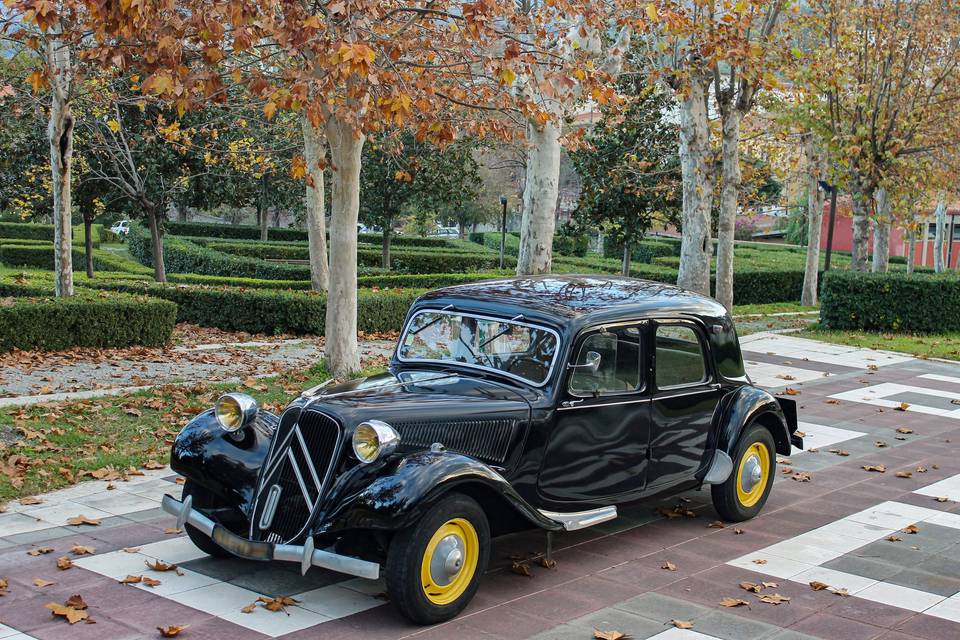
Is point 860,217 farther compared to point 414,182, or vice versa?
point 414,182

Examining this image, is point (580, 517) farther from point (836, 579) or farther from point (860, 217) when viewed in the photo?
point (860, 217)

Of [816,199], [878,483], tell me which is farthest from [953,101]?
[878,483]

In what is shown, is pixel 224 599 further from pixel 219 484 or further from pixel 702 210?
pixel 702 210

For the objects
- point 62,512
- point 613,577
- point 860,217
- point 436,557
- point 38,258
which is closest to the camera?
point 436,557

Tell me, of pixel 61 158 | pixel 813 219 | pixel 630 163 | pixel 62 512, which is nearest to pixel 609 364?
pixel 62 512

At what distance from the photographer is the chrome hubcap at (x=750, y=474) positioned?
7.41m

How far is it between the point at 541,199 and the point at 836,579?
8.90m

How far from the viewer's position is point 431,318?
268 inches

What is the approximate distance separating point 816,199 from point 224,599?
24.1 m

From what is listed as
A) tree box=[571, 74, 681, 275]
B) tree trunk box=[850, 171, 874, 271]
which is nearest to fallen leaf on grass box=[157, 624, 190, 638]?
tree trunk box=[850, 171, 874, 271]

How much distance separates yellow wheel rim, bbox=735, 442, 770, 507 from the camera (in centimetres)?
739

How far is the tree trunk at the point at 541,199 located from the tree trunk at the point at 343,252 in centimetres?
309

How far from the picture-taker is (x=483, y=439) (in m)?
5.77

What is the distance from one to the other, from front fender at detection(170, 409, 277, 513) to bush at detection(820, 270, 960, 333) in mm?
15243
